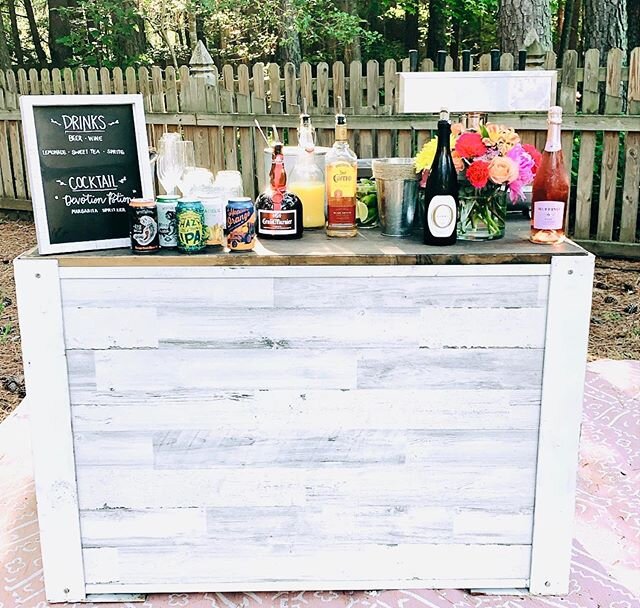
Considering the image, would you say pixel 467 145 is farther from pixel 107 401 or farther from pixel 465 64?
pixel 107 401

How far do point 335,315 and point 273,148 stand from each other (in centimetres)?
50

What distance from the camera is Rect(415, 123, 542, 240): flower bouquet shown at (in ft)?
6.70

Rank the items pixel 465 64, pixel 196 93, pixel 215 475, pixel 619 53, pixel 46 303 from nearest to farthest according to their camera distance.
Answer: pixel 46 303 → pixel 215 475 → pixel 465 64 → pixel 619 53 → pixel 196 93

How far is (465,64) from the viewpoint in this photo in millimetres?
2607

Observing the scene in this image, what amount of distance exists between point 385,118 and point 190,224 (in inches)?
163

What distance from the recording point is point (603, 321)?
4789 millimetres

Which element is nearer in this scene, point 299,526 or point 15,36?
point 299,526

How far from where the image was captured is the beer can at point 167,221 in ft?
6.59

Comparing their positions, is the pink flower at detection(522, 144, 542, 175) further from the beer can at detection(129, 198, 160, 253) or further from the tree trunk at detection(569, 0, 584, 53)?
the tree trunk at detection(569, 0, 584, 53)

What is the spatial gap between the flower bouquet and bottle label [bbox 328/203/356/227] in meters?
0.21

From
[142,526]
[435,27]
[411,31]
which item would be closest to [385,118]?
[142,526]

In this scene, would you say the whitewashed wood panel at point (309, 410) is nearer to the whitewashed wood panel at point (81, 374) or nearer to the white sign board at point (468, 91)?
the whitewashed wood panel at point (81, 374)


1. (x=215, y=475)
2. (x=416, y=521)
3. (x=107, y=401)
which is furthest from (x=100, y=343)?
(x=416, y=521)

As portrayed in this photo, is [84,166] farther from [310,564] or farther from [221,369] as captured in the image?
[310,564]
